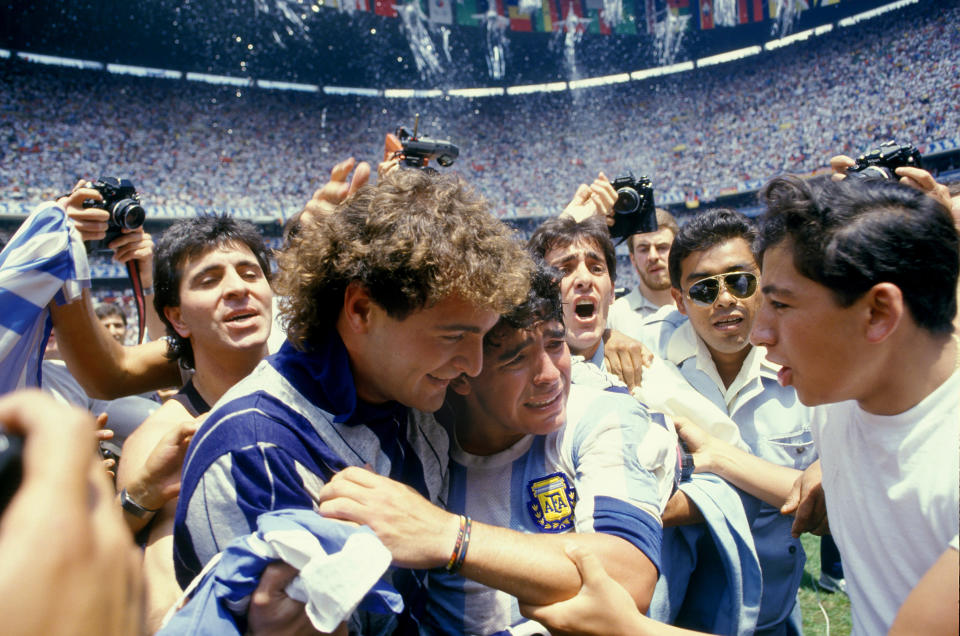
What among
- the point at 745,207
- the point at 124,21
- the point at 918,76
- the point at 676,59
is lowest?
the point at 745,207

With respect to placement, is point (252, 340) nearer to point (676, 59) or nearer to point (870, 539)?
point (870, 539)

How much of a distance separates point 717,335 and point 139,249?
11.4 ft

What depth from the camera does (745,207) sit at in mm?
25109

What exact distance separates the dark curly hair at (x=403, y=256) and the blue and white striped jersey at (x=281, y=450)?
0.16 m

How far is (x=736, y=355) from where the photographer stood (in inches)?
124

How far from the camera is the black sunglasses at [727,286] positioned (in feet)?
10.1

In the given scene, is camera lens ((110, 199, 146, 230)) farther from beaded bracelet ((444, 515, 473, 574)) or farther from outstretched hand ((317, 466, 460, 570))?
beaded bracelet ((444, 515, 473, 574))

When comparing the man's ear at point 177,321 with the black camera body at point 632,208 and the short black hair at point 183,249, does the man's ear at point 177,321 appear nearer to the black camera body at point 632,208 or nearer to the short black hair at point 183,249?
the short black hair at point 183,249

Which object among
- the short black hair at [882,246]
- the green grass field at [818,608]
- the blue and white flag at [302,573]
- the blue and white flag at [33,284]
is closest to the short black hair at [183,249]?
the blue and white flag at [33,284]

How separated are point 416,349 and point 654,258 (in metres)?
4.41

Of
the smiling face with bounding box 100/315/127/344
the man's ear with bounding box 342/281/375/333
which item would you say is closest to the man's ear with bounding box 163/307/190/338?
the man's ear with bounding box 342/281/375/333

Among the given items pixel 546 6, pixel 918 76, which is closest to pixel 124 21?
pixel 546 6

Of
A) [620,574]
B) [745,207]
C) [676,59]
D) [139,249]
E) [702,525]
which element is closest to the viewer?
[620,574]

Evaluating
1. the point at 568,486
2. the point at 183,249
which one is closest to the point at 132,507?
the point at 183,249
